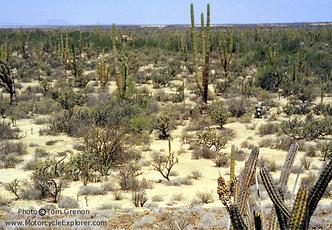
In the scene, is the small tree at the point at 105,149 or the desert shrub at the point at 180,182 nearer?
the desert shrub at the point at 180,182

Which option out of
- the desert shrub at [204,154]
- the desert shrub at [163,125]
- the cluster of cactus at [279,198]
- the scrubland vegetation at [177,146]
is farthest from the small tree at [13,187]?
the cluster of cactus at [279,198]

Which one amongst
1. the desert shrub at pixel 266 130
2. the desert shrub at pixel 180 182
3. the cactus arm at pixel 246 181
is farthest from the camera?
the desert shrub at pixel 266 130

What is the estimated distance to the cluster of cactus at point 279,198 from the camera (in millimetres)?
3080

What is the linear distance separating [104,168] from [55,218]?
3.19 metres

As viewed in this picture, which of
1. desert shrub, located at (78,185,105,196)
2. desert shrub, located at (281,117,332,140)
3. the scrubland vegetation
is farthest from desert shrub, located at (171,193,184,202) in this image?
desert shrub, located at (281,117,332,140)

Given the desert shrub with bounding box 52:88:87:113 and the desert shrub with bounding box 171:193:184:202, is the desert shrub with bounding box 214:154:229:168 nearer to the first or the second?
the desert shrub with bounding box 171:193:184:202

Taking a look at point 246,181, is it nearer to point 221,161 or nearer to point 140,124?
point 221,161

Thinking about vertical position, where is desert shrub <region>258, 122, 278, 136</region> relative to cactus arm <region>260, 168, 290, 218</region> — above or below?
below

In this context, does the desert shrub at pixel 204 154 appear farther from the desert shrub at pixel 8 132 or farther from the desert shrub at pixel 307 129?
the desert shrub at pixel 8 132

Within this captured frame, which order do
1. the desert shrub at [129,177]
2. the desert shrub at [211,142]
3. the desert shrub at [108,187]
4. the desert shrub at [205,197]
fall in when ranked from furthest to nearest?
the desert shrub at [211,142] < the desert shrub at [129,177] < the desert shrub at [108,187] < the desert shrub at [205,197]

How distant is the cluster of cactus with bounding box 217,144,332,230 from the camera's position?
10.1 ft

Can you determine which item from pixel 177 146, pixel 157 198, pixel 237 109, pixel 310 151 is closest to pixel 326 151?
pixel 310 151

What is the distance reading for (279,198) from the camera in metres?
3.42

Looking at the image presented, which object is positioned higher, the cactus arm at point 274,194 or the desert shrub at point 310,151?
the cactus arm at point 274,194
